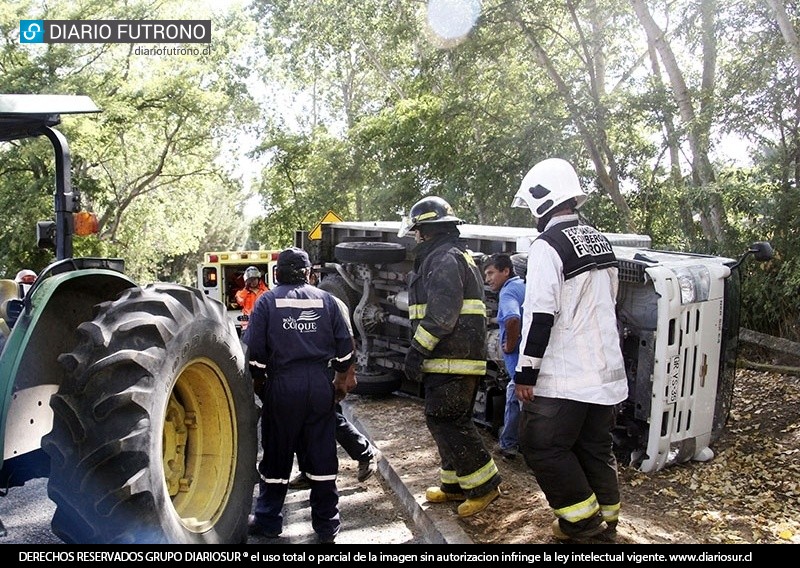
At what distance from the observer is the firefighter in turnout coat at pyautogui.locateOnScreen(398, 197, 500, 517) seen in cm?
478

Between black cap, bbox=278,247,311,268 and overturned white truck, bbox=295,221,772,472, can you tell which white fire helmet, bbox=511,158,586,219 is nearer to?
black cap, bbox=278,247,311,268

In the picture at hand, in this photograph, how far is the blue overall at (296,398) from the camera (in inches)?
176

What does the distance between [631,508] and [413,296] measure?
210 centimetres

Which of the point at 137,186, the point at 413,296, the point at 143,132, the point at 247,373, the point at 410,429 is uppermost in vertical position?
the point at 143,132

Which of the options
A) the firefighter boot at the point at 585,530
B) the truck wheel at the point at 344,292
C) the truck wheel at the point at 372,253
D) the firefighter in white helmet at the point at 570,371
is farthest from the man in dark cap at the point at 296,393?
the truck wheel at the point at 344,292

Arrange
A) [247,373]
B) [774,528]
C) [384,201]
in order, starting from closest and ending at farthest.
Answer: [247,373] < [774,528] < [384,201]

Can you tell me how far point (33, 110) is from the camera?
12.6 feet

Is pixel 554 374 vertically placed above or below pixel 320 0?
below

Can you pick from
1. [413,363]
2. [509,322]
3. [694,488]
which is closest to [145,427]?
[413,363]

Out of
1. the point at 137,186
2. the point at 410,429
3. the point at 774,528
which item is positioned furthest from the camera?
the point at 137,186

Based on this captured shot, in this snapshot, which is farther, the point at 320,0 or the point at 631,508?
the point at 320,0

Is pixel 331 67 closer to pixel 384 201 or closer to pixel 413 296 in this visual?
pixel 384 201
